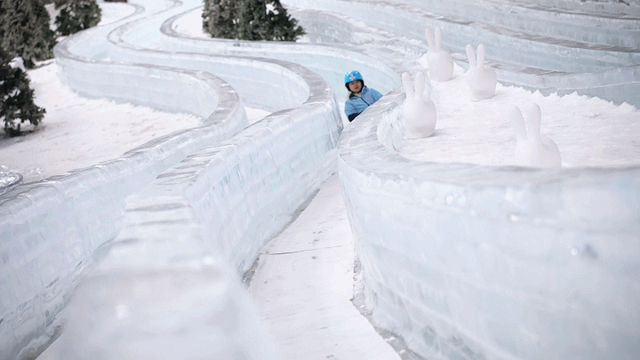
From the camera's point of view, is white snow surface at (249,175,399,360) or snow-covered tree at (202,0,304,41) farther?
snow-covered tree at (202,0,304,41)

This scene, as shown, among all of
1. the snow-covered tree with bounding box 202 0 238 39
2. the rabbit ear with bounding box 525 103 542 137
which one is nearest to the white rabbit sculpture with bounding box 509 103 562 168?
the rabbit ear with bounding box 525 103 542 137

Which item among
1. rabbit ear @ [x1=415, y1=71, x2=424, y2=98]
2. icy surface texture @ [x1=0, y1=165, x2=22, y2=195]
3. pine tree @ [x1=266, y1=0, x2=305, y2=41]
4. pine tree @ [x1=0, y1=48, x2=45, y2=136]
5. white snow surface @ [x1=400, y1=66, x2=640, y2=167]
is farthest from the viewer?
pine tree @ [x1=266, y1=0, x2=305, y2=41]

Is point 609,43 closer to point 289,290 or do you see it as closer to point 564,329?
point 289,290

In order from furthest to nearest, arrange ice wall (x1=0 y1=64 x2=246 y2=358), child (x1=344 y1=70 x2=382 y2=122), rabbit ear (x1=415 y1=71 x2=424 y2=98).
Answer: child (x1=344 y1=70 x2=382 y2=122) → rabbit ear (x1=415 y1=71 x2=424 y2=98) → ice wall (x1=0 y1=64 x2=246 y2=358)

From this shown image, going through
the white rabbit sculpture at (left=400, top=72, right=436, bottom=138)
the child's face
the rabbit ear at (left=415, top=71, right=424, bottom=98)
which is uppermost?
the rabbit ear at (left=415, top=71, right=424, bottom=98)

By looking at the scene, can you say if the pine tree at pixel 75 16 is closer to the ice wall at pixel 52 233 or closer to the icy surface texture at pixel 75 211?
the icy surface texture at pixel 75 211

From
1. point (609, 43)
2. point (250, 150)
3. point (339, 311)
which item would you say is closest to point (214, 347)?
point (339, 311)

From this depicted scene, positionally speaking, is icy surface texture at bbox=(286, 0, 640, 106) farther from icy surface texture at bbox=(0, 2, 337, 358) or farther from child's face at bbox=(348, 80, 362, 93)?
icy surface texture at bbox=(0, 2, 337, 358)

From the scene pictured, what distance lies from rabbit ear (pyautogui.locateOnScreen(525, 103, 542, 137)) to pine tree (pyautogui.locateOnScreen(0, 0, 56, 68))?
14665mm

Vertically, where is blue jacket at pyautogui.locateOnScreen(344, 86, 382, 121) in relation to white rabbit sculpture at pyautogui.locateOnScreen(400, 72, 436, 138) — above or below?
below

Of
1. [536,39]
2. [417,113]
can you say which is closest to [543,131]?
[417,113]

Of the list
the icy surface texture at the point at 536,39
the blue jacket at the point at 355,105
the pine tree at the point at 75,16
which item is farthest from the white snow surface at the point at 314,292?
the pine tree at the point at 75,16

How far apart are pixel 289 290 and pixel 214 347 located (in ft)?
6.26

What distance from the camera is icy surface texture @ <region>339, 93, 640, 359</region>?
176cm
